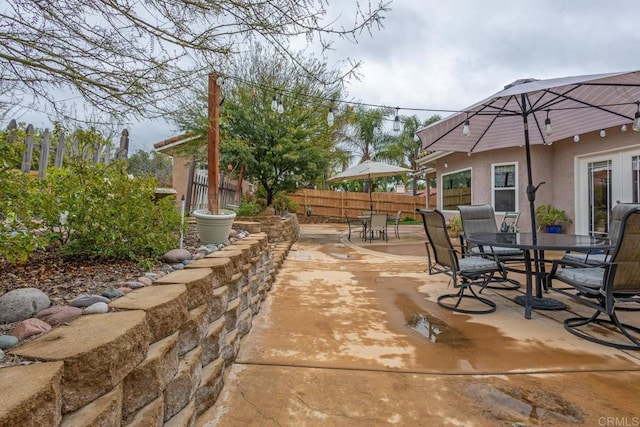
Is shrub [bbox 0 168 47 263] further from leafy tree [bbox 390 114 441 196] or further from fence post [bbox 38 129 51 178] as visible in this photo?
leafy tree [bbox 390 114 441 196]

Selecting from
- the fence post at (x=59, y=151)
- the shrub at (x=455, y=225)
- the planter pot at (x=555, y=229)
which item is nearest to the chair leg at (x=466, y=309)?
the fence post at (x=59, y=151)

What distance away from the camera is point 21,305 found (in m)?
1.48

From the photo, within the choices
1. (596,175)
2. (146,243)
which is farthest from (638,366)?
(596,175)

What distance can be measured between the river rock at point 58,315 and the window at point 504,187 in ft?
32.7

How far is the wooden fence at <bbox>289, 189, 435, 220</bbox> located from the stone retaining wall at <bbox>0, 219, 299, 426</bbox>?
14.6 metres

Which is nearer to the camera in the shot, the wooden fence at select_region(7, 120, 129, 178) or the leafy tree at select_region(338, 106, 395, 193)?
the wooden fence at select_region(7, 120, 129, 178)

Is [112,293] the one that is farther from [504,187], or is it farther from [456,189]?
[456,189]

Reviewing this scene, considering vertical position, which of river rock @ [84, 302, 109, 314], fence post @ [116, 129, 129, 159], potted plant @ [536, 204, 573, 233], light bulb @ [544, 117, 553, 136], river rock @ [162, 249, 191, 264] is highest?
light bulb @ [544, 117, 553, 136]

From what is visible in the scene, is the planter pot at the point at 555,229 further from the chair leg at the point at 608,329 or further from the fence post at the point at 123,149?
the fence post at the point at 123,149

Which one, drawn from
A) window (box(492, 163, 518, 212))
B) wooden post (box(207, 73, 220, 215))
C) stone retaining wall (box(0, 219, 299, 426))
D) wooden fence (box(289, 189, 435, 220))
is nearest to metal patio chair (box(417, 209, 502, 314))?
stone retaining wall (box(0, 219, 299, 426))

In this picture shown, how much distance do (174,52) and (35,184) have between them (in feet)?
3.91

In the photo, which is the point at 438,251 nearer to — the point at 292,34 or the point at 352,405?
the point at 352,405

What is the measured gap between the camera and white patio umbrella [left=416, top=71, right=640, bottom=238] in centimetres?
360

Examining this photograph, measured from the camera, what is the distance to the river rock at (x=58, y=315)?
1.38 meters
